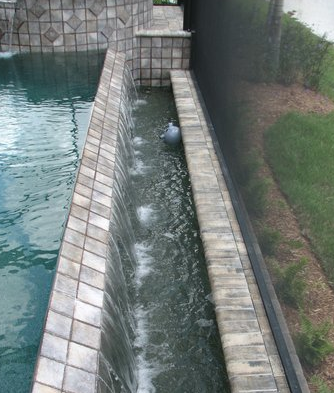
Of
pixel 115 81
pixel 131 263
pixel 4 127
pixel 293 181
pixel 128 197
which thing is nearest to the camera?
pixel 293 181

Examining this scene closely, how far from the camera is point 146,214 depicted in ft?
18.8

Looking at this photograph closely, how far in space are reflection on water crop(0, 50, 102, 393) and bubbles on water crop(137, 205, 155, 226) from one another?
915 mm

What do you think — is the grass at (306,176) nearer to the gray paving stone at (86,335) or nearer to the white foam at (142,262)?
the white foam at (142,262)

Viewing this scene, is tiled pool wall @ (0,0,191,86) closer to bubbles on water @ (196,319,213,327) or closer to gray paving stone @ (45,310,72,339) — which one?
bubbles on water @ (196,319,213,327)

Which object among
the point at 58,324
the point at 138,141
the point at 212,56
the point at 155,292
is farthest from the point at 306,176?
the point at 138,141

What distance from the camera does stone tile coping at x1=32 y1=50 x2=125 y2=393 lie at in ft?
8.46

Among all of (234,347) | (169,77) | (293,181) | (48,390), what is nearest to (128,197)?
(293,181)

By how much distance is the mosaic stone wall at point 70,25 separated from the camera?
339 inches

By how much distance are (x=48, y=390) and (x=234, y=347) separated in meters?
1.66

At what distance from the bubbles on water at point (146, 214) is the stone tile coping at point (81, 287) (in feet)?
2.59

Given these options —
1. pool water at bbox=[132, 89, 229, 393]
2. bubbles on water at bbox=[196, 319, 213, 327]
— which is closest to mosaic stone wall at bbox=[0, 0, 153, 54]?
pool water at bbox=[132, 89, 229, 393]

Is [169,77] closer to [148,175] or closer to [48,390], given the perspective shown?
[148,175]

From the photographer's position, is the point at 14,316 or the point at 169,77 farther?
the point at 169,77

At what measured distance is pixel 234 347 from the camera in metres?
3.61
